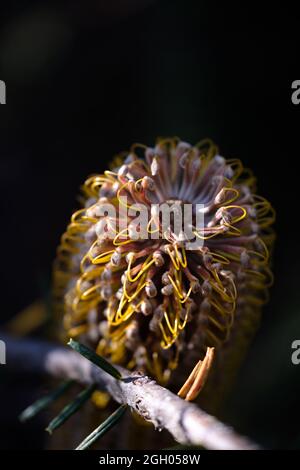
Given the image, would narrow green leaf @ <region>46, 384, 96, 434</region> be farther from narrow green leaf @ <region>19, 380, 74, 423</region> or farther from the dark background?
the dark background

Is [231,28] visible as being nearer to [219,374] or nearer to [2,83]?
[2,83]

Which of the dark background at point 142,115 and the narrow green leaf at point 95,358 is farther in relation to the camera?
the dark background at point 142,115

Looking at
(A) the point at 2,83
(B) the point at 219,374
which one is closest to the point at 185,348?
(B) the point at 219,374

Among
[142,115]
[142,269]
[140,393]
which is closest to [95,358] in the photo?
[140,393]

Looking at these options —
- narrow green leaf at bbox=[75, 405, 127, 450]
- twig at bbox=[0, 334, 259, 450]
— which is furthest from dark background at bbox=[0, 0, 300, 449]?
narrow green leaf at bbox=[75, 405, 127, 450]

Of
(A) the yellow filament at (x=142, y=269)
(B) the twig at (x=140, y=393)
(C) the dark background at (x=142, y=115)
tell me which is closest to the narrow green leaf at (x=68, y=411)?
(B) the twig at (x=140, y=393)

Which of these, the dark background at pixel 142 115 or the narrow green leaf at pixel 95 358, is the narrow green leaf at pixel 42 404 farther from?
the dark background at pixel 142 115
